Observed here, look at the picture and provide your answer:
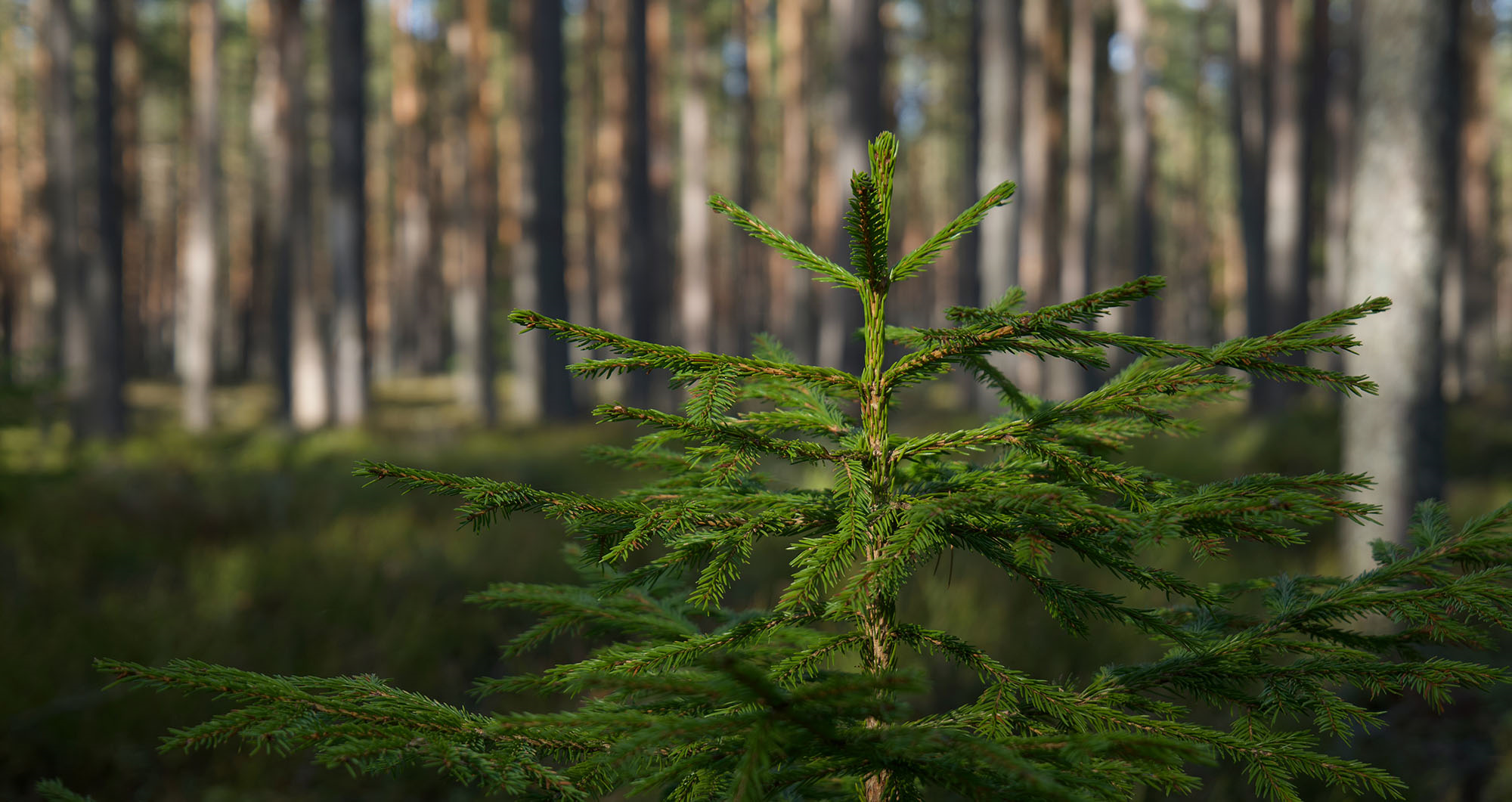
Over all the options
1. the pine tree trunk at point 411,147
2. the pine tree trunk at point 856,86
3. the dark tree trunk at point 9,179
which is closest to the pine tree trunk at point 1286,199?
the pine tree trunk at point 856,86

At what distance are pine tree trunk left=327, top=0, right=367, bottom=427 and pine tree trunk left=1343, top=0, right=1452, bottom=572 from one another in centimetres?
1300

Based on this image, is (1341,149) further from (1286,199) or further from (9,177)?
(9,177)

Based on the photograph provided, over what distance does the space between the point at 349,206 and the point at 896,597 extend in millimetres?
14638

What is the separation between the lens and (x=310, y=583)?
5.99m

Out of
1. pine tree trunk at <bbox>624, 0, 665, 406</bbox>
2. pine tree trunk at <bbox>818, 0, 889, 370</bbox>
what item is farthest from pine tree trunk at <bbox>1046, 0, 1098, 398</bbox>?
pine tree trunk at <bbox>624, 0, 665, 406</bbox>

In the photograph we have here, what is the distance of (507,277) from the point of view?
2747 cm

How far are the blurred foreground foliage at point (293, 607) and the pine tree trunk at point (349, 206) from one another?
4.33 meters

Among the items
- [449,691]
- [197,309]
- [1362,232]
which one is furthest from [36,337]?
[1362,232]

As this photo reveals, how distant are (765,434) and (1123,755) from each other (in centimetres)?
62

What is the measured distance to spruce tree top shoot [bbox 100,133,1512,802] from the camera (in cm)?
102

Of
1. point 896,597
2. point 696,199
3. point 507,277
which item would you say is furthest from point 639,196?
point 896,597

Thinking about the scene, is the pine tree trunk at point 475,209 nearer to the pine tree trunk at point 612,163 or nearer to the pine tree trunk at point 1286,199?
the pine tree trunk at point 612,163

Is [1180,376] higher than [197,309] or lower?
lower

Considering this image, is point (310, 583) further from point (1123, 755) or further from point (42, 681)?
point (1123, 755)
